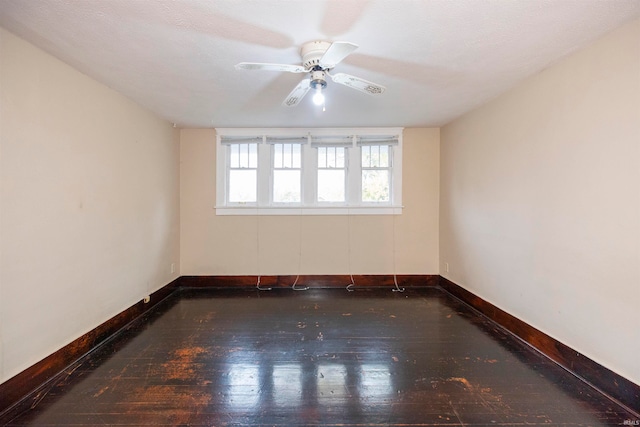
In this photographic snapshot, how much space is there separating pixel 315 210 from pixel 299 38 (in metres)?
2.66

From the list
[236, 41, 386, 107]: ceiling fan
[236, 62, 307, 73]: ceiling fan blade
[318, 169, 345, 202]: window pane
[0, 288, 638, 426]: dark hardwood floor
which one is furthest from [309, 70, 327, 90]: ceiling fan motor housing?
[318, 169, 345, 202]: window pane

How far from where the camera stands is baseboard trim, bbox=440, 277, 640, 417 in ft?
5.68

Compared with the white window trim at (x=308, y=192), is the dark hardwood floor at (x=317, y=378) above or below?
below

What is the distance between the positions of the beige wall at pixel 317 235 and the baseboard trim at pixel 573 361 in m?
1.41

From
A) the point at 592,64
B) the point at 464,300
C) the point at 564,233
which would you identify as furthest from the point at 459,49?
the point at 464,300

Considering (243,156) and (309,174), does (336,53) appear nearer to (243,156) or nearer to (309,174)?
(309,174)

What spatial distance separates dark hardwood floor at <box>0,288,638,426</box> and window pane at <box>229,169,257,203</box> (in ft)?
6.00

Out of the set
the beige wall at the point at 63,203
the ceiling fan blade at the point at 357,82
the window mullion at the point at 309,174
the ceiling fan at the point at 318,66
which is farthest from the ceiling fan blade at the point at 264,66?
the window mullion at the point at 309,174

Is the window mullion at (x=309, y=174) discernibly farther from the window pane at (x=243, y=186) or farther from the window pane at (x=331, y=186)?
the window pane at (x=243, y=186)

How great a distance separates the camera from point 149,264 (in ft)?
Answer: 11.2

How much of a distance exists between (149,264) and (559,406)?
4.14 metres

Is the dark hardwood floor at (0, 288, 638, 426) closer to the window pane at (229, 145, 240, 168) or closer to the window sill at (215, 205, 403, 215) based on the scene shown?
the window sill at (215, 205, 403, 215)

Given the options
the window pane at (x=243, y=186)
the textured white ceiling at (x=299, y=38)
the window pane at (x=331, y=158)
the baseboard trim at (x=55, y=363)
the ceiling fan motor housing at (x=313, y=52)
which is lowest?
the baseboard trim at (x=55, y=363)

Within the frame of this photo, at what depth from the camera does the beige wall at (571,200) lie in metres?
1.75
